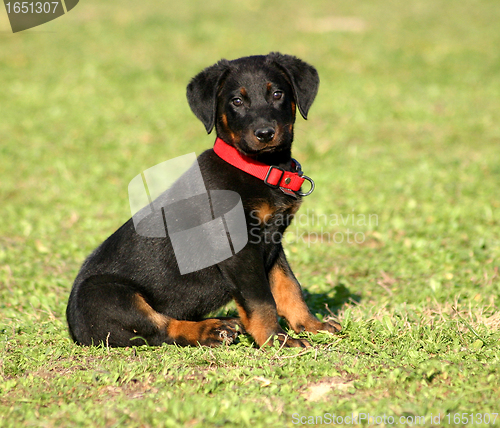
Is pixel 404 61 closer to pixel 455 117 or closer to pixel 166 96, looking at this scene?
pixel 455 117

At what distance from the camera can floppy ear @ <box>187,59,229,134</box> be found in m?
3.74

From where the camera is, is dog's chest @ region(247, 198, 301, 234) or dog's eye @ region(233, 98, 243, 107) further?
dog's eye @ region(233, 98, 243, 107)

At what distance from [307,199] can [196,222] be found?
13.6ft

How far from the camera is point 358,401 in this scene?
8.66 ft

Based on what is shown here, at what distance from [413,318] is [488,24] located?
15331mm

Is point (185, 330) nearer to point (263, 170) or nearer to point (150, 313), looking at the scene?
point (150, 313)

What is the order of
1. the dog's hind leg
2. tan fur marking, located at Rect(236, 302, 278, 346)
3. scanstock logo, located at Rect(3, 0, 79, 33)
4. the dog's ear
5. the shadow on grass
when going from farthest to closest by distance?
scanstock logo, located at Rect(3, 0, 79, 33) < the shadow on grass < the dog's ear < the dog's hind leg < tan fur marking, located at Rect(236, 302, 278, 346)

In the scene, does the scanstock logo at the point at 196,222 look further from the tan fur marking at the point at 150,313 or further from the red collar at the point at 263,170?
the tan fur marking at the point at 150,313

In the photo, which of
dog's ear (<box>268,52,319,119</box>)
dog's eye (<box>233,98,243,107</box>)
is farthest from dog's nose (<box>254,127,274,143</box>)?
dog's ear (<box>268,52,319,119</box>)

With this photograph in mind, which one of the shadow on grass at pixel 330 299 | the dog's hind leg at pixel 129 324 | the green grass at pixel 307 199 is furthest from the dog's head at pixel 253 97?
the shadow on grass at pixel 330 299

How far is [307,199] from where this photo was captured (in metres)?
7.53

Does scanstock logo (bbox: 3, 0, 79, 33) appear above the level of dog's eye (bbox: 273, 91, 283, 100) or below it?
above

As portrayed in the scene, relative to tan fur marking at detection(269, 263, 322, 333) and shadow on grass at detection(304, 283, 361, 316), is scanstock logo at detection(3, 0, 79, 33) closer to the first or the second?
shadow on grass at detection(304, 283, 361, 316)

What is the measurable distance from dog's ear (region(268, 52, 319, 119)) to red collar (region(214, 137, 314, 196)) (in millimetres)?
500
